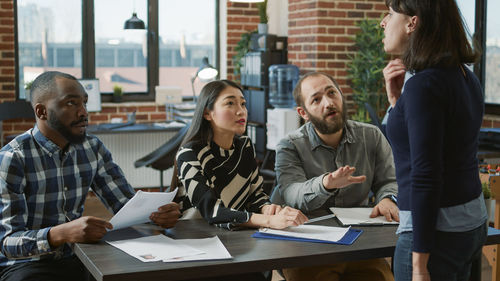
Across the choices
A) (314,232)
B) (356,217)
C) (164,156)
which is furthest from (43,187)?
(164,156)

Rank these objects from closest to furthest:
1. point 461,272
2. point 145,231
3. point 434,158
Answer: point 434,158 → point 461,272 → point 145,231

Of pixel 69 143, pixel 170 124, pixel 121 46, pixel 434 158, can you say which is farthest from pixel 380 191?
pixel 121 46

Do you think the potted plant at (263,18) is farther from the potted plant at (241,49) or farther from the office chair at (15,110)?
the office chair at (15,110)

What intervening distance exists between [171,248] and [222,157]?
0.64 m

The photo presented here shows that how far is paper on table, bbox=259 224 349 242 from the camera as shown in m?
1.93

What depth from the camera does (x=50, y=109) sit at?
211cm

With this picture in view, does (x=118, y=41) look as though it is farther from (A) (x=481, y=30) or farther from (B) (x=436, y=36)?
(B) (x=436, y=36)

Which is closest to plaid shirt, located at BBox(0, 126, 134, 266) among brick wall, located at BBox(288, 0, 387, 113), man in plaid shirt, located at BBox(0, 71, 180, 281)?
man in plaid shirt, located at BBox(0, 71, 180, 281)

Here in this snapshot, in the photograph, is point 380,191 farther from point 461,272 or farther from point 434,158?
point 434,158

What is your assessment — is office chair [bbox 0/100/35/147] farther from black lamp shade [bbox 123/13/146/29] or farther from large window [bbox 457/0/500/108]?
large window [bbox 457/0/500/108]

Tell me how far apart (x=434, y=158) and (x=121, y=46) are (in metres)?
5.40

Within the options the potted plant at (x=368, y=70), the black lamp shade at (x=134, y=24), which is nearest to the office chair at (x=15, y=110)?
the black lamp shade at (x=134, y=24)

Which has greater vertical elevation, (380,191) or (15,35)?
(15,35)

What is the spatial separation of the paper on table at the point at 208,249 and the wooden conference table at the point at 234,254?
23 millimetres
